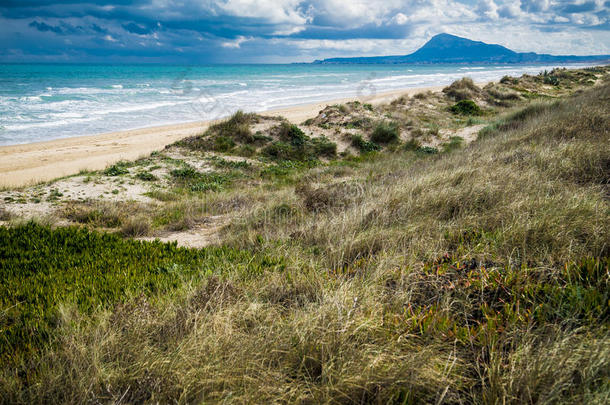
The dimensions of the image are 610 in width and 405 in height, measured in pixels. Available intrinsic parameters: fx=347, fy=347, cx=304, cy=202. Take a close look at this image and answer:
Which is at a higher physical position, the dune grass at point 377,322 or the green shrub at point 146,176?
the green shrub at point 146,176

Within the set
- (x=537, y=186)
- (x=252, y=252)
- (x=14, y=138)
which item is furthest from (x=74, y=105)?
(x=537, y=186)

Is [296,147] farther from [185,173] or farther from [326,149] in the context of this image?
[185,173]

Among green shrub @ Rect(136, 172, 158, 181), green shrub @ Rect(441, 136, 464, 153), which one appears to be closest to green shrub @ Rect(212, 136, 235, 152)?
green shrub @ Rect(136, 172, 158, 181)

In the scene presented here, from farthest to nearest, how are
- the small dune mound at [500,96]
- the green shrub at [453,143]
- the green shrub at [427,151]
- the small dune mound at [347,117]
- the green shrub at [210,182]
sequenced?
the small dune mound at [500,96] < the small dune mound at [347,117] < the green shrub at [453,143] < the green shrub at [427,151] < the green shrub at [210,182]

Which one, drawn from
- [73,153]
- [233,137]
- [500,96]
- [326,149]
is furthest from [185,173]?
[500,96]

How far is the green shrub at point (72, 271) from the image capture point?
2.96 m

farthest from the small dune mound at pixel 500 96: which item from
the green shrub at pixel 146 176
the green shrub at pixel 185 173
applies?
the green shrub at pixel 146 176

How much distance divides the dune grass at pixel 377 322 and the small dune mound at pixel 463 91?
25275 millimetres

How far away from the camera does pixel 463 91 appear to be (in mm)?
27500

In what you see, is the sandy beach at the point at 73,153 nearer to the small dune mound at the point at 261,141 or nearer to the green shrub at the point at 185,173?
the small dune mound at the point at 261,141

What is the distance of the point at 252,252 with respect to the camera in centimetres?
470

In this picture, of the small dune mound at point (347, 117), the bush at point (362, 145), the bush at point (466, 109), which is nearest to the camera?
the bush at point (362, 145)

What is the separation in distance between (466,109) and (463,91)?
514 cm

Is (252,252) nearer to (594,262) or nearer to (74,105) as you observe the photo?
(594,262)
